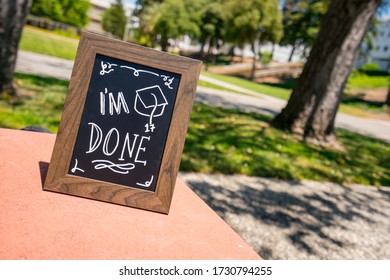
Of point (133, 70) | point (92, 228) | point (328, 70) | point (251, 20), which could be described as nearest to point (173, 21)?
point (251, 20)

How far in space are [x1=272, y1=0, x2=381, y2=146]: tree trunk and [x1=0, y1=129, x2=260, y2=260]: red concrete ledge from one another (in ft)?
18.5

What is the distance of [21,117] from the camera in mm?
4367

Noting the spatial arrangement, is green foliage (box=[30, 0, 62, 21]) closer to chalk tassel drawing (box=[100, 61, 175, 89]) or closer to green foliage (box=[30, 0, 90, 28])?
green foliage (box=[30, 0, 90, 28])

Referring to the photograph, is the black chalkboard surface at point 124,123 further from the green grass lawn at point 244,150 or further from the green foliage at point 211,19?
the green foliage at point 211,19

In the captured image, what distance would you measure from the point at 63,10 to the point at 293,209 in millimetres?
65416

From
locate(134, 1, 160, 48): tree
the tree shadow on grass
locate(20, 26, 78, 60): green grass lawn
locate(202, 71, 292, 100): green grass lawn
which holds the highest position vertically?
locate(134, 1, 160, 48): tree

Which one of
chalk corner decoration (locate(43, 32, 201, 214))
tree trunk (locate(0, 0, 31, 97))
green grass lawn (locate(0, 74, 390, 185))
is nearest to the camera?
chalk corner decoration (locate(43, 32, 201, 214))

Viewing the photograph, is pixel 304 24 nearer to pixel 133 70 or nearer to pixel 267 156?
pixel 267 156

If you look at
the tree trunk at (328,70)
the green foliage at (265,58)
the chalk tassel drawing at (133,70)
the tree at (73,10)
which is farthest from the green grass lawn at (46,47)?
the tree at (73,10)

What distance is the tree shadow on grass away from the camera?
2.88 metres

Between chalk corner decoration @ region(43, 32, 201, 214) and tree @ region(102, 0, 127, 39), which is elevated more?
tree @ region(102, 0, 127, 39)

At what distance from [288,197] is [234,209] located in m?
0.93

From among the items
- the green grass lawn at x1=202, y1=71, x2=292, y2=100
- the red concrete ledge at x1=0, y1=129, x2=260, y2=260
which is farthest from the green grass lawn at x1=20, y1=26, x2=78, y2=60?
the red concrete ledge at x1=0, y1=129, x2=260, y2=260
